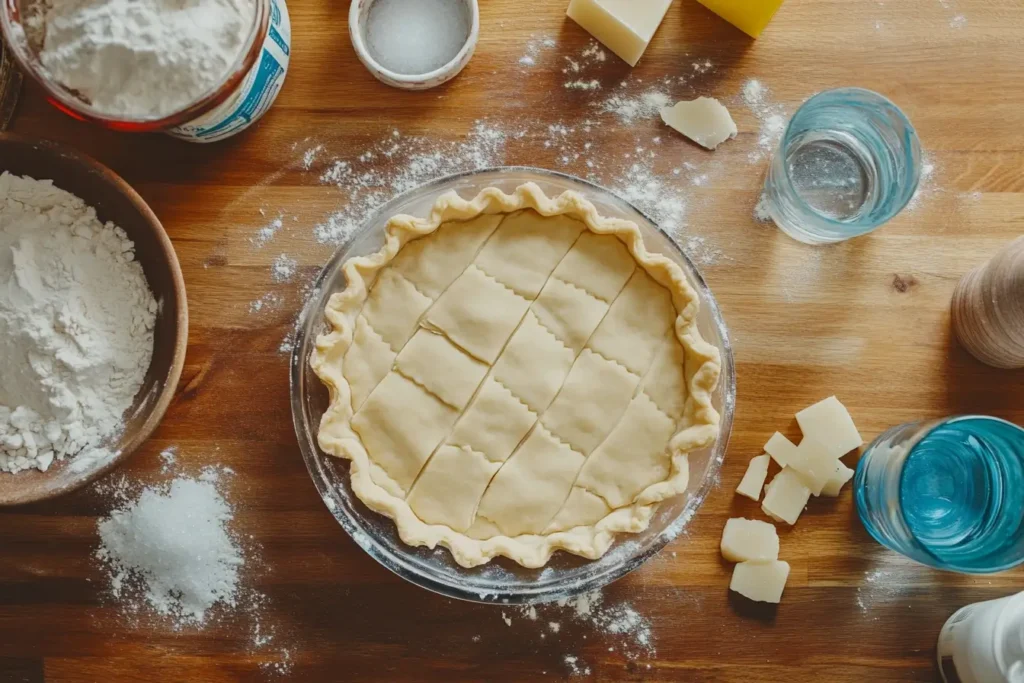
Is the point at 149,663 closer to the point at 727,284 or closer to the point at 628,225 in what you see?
the point at 628,225

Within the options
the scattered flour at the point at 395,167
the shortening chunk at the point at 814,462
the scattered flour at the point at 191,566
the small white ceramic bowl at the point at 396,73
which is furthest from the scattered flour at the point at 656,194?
the scattered flour at the point at 191,566

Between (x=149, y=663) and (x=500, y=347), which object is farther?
(x=149, y=663)

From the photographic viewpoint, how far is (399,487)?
1579 millimetres

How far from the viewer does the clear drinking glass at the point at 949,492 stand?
1503 mm

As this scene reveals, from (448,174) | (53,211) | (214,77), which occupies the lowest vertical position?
(53,211)

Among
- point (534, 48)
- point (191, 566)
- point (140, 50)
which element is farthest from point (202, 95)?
point (191, 566)

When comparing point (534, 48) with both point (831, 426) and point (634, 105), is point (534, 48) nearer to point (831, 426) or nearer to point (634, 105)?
point (634, 105)

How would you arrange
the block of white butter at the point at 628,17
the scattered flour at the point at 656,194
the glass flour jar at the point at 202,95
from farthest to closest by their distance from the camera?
1. the scattered flour at the point at 656,194
2. the block of white butter at the point at 628,17
3. the glass flour jar at the point at 202,95

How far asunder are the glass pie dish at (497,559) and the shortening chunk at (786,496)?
6.1 inches

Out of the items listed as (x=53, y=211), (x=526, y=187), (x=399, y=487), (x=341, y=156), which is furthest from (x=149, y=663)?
(x=526, y=187)

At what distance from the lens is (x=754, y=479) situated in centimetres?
170

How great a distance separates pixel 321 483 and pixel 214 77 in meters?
0.81

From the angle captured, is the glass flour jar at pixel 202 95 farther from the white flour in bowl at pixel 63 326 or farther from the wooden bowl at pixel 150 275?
the white flour in bowl at pixel 63 326

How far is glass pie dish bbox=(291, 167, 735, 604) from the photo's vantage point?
1583 mm
